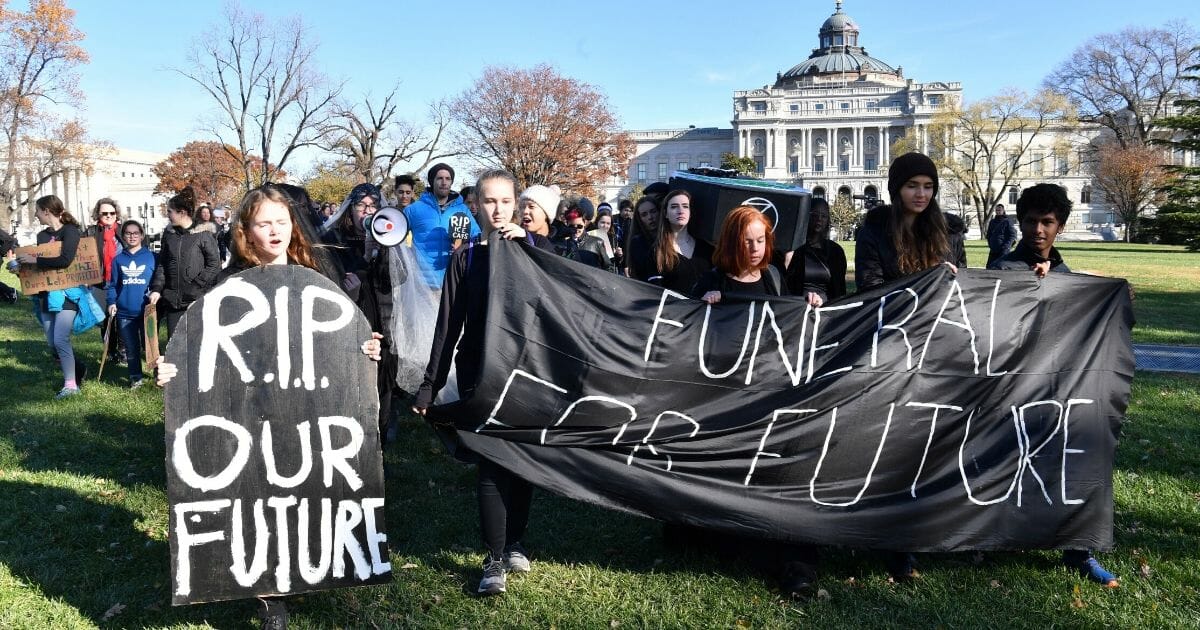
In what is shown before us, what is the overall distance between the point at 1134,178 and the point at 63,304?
61548mm

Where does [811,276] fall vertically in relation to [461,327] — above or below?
above

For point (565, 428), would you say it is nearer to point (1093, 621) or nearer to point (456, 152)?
point (1093, 621)

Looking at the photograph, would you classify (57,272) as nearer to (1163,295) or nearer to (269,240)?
(269,240)

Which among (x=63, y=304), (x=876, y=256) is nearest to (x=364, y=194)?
(x=63, y=304)

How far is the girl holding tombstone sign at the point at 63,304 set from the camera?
822 centimetres

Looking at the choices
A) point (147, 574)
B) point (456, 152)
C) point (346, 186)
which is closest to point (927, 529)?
point (147, 574)

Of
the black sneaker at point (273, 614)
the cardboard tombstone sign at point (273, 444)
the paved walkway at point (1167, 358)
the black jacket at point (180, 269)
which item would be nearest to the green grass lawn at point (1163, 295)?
the paved walkway at point (1167, 358)

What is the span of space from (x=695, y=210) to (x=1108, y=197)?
66732mm

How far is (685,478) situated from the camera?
154 inches

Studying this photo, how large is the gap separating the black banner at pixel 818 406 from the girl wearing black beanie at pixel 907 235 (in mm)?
197

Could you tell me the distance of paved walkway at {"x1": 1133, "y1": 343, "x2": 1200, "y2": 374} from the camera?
9.35m

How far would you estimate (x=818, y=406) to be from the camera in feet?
13.1

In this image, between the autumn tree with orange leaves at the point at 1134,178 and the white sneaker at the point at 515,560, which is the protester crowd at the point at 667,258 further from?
the autumn tree with orange leaves at the point at 1134,178

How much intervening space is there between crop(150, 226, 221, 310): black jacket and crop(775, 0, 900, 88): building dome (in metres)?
122
